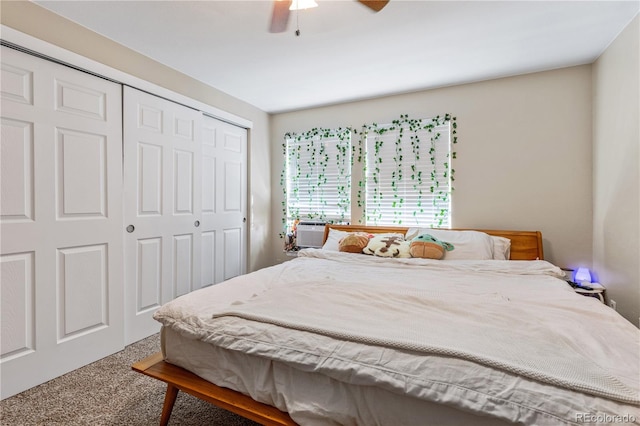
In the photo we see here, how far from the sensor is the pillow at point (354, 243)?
10.3 feet

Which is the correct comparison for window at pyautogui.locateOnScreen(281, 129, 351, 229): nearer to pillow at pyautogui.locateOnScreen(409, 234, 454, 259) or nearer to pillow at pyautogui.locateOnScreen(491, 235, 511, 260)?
pillow at pyautogui.locateOnScreen(409, 234, 454, 259)

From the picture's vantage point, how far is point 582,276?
2670mm

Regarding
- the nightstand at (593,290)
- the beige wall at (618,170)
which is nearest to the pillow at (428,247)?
the nightstand at (593,290)

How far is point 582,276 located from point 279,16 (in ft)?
10.8

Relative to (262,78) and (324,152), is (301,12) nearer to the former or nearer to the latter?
(262,78)

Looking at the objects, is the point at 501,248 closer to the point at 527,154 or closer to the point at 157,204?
the point at 527,154

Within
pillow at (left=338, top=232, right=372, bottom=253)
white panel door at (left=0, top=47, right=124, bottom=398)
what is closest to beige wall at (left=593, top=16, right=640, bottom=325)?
pillow at (left=338, top=232, right=372, bottom=253)

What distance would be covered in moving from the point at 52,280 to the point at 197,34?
212cm

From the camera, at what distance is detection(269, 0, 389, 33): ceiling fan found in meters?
1.78

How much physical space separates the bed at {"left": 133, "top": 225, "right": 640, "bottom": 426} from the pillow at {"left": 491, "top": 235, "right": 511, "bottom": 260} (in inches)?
37.2

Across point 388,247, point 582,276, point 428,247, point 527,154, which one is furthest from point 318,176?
point 582,276

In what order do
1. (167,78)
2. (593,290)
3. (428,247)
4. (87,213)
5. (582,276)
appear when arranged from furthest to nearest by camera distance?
(167,78)
(428,247)
(582,276)
(593,290)
(87,213)

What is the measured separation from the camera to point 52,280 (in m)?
2.13

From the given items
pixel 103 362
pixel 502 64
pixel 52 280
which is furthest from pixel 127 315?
pixel 502 64
